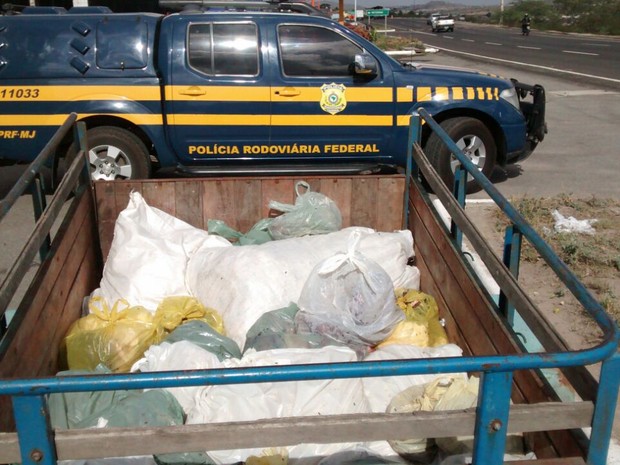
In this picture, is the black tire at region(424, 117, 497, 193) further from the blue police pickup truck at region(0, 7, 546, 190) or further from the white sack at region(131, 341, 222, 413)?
the white sack at region(131, 341, 222, 413)

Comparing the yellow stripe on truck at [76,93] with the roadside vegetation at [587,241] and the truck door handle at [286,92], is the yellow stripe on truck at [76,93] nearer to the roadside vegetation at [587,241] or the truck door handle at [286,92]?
the truck door handle at [286,92]

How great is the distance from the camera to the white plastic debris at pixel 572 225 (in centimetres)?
663

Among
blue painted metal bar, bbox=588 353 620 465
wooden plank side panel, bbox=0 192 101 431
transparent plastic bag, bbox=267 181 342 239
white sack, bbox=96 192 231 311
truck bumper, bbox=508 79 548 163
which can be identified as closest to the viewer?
blue painted metal bar, bbox=588 353 620 465

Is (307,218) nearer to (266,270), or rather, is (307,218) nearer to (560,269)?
(266,270)

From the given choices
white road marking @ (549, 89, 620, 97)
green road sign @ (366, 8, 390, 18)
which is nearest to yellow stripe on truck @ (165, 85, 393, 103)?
white road marking @ (549, 89, 620, 97)

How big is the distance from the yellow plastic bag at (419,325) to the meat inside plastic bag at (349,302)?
0.05 metres

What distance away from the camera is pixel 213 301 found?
3.82m

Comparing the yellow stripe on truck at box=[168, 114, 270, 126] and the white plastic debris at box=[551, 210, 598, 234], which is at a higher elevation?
the yellow stripe on truck at box=[168, 114, 270, 126]

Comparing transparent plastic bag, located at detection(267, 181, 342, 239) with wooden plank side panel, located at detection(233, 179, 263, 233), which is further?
wooden plank side panel, located at detection(233, 179, 263, 233)

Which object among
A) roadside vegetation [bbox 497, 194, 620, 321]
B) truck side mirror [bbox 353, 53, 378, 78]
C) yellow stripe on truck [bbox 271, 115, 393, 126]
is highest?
truck side mirror [bbox 353, 53, 378, 78]

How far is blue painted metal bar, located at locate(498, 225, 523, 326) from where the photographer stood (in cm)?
274

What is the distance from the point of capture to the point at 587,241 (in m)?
6.34

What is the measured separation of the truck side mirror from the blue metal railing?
18.1 ft

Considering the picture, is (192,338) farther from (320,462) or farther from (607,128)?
(607,128)
